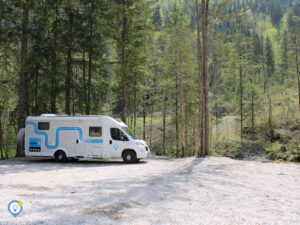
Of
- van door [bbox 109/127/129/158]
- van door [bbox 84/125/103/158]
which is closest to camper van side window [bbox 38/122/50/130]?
van door [bbox 84/125/103/158]

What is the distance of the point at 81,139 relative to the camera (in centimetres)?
1395

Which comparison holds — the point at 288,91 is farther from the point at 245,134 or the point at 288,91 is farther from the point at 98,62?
the point at 98,62

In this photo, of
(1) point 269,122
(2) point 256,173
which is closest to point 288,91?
(1) point 269,122

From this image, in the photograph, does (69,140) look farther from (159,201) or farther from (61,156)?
(159,201)

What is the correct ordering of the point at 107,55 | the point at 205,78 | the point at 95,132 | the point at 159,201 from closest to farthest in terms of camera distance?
1. the point at 159,201
2. the point at 95,132
3. the point at 205,78
4. the point at 107,55

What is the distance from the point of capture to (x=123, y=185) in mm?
7285

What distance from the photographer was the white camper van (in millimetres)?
13836

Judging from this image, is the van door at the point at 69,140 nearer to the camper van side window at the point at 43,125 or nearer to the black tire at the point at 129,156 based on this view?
the camper van side window at the point at 43,125

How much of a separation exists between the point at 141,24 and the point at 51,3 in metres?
6.73

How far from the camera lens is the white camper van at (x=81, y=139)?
1384 centimetres

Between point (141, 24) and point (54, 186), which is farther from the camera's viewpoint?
point (141, 24)

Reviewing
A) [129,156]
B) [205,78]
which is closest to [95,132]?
[129,156]

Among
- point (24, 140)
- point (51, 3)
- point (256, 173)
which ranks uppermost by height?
point (51, 3)

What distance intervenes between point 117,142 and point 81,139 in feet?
6.70
